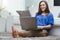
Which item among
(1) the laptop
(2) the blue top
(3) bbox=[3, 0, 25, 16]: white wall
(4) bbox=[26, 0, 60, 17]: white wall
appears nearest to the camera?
(1) the laptop

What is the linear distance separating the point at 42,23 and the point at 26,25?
354 millimetres

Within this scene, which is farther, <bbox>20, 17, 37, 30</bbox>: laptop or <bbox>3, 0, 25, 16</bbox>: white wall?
<bbox>3, 0, 25, 16</bbox>: white wall

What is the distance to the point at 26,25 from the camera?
479 centimetres

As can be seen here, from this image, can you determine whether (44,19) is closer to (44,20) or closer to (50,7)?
(44,20)

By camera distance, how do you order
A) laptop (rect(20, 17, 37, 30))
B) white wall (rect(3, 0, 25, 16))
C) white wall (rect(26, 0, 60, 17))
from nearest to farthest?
1. laptop (rect(20, 17, 37, 30))
2. white wall (rect(26, 0, 60, 17))
3. white wall (rect(3, 0, 25, 16))

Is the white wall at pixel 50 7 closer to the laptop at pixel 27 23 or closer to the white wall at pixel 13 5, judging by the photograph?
the white wall at pixel 13 5

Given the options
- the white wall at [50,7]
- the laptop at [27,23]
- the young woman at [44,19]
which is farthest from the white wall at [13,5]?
the laptop at [27,23]

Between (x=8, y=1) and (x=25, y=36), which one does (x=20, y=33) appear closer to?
(x=25, y=36)

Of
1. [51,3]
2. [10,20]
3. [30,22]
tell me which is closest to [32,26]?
[30,22]

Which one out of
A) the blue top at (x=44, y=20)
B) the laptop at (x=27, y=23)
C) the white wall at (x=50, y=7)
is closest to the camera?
the laptop at (x=27, y=23)

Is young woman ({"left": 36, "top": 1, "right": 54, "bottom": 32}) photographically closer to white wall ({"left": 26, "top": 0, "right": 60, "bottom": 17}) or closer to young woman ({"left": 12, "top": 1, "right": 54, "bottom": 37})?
young woman ({"left": 12, "top": 1, "right": 54, "bottom": 37})

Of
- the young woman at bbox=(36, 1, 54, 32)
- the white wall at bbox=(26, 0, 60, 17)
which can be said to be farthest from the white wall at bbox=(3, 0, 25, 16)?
the young woman at bbox=(36, 1, 54, 32)

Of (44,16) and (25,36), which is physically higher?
(44,16)

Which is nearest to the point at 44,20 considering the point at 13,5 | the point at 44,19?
the point at 44,19
